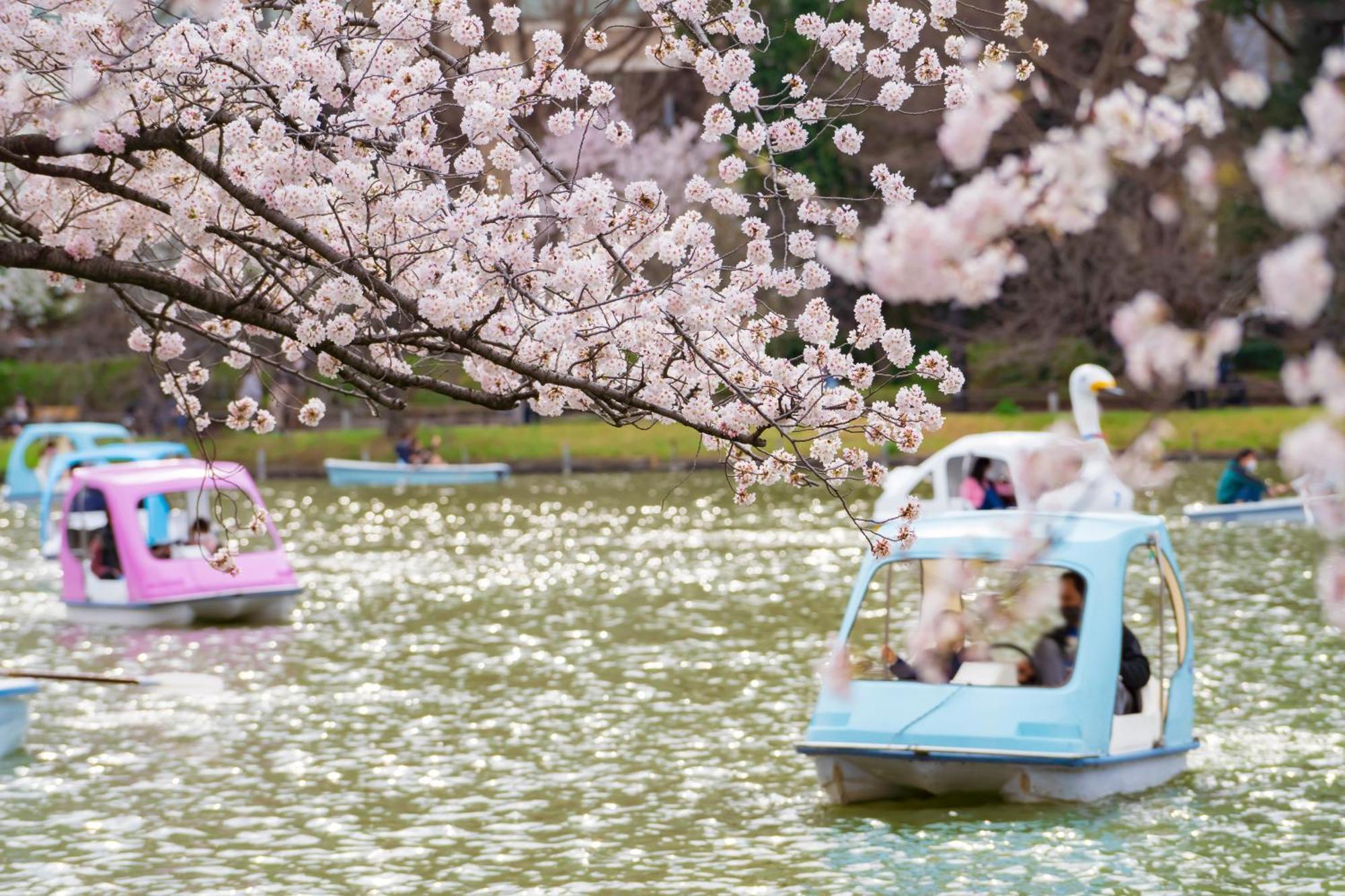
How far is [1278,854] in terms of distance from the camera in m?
11.8

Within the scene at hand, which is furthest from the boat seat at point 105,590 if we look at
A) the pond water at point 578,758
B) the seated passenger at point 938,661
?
the seated passenger at point 938,661

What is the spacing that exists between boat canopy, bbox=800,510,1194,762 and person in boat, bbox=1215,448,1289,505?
19.6m

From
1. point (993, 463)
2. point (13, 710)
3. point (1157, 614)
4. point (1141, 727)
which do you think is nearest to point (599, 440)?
point (993, 463)

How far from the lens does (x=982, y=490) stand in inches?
869

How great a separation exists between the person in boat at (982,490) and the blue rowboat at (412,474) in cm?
2591

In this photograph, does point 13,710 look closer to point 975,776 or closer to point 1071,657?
point 975,776

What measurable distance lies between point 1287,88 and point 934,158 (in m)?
9.22

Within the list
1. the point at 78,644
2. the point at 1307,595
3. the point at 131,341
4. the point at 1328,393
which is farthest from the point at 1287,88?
the point at 1328,393

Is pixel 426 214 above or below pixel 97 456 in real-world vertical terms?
above

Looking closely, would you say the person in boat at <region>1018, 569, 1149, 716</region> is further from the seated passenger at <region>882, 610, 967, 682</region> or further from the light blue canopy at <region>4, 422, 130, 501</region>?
the light blue canopy at <region>4, 422, 130, 501</region>

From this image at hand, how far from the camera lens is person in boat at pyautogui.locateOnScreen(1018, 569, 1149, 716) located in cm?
1294

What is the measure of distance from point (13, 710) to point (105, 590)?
869cm

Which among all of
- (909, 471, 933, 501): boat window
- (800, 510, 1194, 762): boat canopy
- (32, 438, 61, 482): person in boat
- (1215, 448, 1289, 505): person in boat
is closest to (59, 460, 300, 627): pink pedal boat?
(800, 510, 1194, 762): boat canopy

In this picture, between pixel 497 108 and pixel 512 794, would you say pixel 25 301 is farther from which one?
pixel 497 108
